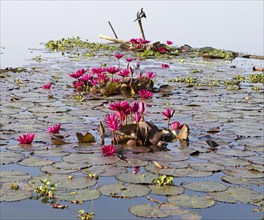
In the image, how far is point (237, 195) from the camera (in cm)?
337

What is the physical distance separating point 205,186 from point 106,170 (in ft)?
2.70

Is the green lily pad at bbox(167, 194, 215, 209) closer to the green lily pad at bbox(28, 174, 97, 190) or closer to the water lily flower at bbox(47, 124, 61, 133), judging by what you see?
the green lily pad at bbox(28, 174, 97, 190)

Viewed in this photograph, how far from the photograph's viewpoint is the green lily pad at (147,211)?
2.98 meters

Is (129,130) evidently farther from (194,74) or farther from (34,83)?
(194,74)

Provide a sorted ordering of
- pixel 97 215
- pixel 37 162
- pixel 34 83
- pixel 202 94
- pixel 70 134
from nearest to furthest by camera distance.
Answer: pixel 97 215
pixel 37 162
pixel 70 134
pixel 202 94
pixel 34 83

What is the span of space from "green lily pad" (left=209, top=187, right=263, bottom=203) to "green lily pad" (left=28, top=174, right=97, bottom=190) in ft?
3.01

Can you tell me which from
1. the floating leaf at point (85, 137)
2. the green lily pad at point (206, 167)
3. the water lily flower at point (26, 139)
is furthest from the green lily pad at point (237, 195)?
the water lily flower at point (26, 139)

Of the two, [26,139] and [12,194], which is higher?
[26,139]

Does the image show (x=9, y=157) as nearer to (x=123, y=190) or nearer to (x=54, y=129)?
(x=54, y=129)

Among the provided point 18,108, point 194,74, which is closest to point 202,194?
point 18,108

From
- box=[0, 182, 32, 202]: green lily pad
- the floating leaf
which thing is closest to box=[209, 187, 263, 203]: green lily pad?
box=[0, 182, 32, 202]: green lily pad

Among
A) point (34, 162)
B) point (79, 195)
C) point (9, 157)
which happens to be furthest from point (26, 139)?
point (79, 195)

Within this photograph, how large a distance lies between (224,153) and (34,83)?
5.22 meters

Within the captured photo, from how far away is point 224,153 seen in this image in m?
4.39
